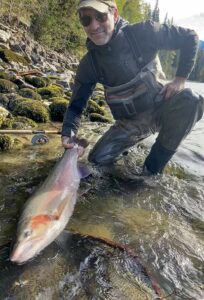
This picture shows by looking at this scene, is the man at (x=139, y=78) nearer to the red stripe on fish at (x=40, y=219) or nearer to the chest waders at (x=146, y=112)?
the chest waders at (x=146, y=112)

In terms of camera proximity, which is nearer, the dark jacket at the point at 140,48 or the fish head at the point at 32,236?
the fish head at the point at 32,236

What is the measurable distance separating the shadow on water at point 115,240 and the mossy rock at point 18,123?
81.3 inches

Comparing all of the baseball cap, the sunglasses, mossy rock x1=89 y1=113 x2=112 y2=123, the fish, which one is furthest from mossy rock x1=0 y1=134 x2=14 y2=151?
mossy rock x1=89 y1=113 x2=112 y2=123

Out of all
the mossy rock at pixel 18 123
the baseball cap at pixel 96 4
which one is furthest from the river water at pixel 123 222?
the baseball cap at pixel 96 4

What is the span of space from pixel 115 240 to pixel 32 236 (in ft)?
3.65

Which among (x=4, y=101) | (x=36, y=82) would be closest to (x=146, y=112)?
(x=4, y=101)

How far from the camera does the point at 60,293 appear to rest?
2.89m

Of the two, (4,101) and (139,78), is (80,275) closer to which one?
(139,78)

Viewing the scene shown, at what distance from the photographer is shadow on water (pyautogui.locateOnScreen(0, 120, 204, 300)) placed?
9.86 feet

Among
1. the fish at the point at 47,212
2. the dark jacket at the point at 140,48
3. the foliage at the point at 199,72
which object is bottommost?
the foliage at the point at 199,72

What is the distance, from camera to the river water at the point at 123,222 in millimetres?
3023

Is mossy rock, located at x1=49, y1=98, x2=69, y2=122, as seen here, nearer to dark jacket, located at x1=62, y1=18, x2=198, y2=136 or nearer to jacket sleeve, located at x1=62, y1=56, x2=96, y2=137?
jacket sleeve, located at x1=62, y1=56, x2=96, y2=137

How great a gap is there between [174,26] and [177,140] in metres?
1.61

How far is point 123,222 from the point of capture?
168 inches
